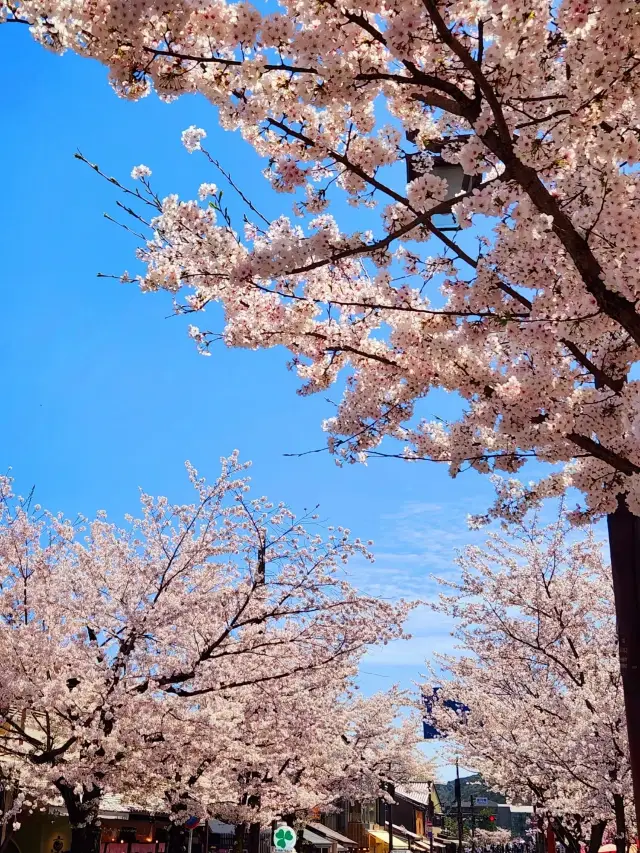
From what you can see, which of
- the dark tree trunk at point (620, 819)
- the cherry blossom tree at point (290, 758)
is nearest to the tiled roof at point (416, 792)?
the cherry blossom tree at point (290, 758)

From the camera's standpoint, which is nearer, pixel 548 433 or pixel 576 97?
pixel 576 97

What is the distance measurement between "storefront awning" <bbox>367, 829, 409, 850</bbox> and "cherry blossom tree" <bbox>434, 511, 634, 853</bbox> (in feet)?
101

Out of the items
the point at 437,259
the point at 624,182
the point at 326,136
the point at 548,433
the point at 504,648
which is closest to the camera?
the point at 624,182

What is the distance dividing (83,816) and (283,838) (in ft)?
19.5

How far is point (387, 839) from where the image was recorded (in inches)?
1784

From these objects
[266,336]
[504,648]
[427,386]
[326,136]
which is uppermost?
[326,136]

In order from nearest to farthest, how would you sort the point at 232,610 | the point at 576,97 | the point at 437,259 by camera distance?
the point at 576,97
the point at 437,259
the point at 232,610

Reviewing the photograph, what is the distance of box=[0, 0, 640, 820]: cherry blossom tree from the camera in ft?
12.6

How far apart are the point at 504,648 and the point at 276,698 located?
A: 5.09 m

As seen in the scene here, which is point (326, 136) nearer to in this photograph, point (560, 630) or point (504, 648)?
point (560, 630)

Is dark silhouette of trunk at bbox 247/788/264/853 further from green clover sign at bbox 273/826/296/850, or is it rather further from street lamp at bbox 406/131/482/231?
street lamp at bbox 406/131/482/231

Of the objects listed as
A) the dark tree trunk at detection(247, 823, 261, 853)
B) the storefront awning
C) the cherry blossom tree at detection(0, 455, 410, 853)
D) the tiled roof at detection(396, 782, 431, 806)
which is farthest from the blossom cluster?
the tiled roof at detection(396, 782, 431, 806)

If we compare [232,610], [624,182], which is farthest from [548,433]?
[232,610]

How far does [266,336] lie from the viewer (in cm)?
646
